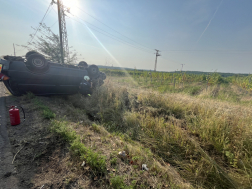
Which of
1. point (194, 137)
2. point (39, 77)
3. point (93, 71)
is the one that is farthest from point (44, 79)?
point (194, 137)

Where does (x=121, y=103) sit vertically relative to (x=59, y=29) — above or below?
below

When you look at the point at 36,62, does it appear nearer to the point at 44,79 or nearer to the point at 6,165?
the point at 44,79

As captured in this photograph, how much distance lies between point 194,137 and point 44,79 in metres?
6.23

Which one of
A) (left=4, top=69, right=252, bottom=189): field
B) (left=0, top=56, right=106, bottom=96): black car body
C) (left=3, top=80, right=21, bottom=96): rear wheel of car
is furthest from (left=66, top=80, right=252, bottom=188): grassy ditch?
(left=3, top=80, right=21, bottom=96): rear wheel of car

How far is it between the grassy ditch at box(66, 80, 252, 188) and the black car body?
63.0 inches

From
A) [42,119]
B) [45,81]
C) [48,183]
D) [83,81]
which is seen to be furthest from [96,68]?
[48,183]

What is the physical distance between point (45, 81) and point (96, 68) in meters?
2.72

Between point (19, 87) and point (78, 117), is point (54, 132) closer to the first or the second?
point (78, 117)

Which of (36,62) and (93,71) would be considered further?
(93,71)

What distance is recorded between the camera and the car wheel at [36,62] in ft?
15.3

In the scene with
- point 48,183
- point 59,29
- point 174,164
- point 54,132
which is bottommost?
point 174,164

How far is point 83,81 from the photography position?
6.14 metres

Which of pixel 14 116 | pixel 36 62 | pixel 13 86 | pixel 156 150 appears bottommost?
pixel 156 150

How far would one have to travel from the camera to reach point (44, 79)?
5.07 metres
